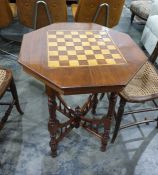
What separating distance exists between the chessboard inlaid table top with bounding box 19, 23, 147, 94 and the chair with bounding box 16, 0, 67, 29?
580mm

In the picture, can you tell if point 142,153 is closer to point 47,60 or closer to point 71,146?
point 71,146

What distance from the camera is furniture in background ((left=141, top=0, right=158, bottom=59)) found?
8.41 ft

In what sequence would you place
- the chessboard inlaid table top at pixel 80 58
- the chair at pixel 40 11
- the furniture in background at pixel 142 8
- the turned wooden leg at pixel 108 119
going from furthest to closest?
1. the furniture in background at pixel 142 8
2. the chair at pixel 40 11
3. the turned wooden leg at pixel 108 119
4. the chessboard inlaid table top at pixel 80 58

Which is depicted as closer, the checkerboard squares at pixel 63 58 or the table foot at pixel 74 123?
the checkerboard squares at pixel 63 58

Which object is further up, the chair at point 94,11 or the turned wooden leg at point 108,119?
the chair at point 94,11

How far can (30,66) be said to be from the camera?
1.11 meters

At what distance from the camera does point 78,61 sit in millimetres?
1185

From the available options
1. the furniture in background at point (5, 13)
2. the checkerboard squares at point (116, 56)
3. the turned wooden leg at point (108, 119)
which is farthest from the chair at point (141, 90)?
the furniture in background at point (5, 13)

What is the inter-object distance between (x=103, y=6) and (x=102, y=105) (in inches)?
37.7

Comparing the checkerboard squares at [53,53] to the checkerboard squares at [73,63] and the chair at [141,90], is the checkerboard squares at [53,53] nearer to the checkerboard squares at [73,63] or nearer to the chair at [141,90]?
the checkerboard squares at [73,63]

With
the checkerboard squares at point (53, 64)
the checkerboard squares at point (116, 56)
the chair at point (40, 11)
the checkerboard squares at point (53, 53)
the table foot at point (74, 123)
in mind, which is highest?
the checkerboard squares at point (116, 56)

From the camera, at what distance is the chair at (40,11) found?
2.00m

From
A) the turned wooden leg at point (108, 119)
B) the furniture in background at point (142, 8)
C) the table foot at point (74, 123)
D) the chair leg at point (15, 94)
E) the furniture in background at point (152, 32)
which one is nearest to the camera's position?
the turned wooden leg at point (108, 119)

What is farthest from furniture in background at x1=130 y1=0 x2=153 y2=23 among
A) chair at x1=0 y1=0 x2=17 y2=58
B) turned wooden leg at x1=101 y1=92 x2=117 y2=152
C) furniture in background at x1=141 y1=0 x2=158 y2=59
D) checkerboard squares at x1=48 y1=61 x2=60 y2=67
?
checkerboard squares at x1=48 y1=61 x2=60 y2=67
